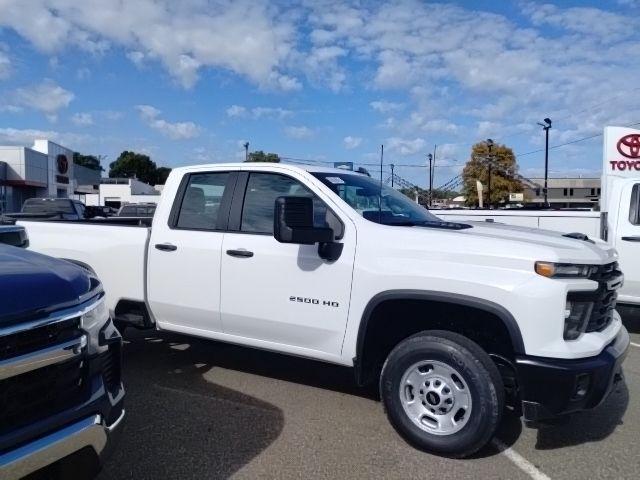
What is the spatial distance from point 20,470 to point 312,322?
→ 232 cm

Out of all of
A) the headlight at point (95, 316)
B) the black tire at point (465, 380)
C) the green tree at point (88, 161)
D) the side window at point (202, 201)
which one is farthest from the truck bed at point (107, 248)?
the green tree at point (88, 161)

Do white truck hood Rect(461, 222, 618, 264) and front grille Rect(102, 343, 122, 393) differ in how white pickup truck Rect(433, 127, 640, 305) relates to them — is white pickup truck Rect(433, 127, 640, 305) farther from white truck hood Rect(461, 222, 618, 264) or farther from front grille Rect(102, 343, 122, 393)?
front grille Rect(102, 343, 122, 393)

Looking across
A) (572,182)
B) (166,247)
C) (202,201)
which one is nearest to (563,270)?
(202,201)

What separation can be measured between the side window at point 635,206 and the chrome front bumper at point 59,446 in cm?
690

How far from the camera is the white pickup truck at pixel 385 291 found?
3463mm

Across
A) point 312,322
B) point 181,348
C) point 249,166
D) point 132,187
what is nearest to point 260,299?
point 312,322

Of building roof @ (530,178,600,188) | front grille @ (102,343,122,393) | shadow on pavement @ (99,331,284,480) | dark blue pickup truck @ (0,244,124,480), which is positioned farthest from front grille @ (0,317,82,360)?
building roof @ (530,178,600,188)

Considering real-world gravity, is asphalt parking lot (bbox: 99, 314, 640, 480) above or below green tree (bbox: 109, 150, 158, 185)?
below

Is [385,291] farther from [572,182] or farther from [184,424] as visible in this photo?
[572,182]

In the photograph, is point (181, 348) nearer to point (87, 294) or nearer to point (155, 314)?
point (155, 314)

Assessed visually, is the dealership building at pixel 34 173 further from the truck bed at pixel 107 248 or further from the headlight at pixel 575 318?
the headlight at pixel 575 318

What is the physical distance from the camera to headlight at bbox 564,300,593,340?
3.46m

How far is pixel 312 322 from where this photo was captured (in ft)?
13.8

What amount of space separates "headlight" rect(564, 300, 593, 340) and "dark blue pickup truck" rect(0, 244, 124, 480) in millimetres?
2609
